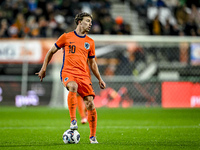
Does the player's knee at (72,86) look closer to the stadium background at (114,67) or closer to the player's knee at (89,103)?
the player's knee at (89,103)

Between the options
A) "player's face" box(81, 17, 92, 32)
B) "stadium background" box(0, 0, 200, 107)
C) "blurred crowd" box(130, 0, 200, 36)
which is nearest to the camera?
"player's face" box(81, 17, 92, 32)

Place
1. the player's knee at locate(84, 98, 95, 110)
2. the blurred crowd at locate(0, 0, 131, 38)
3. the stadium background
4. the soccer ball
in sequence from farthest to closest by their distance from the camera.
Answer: the blurred crowd at locate(0, 0, 131, 38) < the stadium background < the player's knee at locate(84, 98, 95, 110) < the soccer ball

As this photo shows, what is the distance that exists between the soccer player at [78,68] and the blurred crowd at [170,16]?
1252 cm

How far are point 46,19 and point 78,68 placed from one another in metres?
12.6

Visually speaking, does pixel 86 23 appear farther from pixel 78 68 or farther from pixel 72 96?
pixel 72 96

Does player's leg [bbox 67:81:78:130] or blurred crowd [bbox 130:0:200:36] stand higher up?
blurred crowd [bbox 130:0:200:36]

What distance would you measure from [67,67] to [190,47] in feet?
34.7

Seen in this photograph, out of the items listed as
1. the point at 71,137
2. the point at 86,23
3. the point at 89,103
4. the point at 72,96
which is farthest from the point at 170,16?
the point at 71,137

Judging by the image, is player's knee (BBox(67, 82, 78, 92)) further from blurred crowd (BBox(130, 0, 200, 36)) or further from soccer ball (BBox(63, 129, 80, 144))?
blurred crowd (BBox(130, 0, 200, 36))

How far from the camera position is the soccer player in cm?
564

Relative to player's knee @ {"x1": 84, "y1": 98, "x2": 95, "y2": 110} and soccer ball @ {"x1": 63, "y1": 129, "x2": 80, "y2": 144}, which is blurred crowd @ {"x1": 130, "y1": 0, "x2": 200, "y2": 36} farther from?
soccer ball @ {"x1": 63, "y1": 129, "x2": 80, "y2": 144}

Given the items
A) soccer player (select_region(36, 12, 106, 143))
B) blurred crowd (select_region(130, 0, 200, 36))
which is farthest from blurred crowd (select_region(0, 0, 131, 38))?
soccer player (select_region(36, 12, 106, 143))

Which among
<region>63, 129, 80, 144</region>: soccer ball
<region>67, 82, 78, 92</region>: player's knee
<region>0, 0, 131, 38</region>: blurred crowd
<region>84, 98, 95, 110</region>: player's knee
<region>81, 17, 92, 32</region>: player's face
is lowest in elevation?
<region>63, 129, 80, 144</region>: soccer ball

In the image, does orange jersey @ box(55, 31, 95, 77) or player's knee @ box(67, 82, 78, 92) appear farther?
orange jersey @ box(55, 31, 95, 77)
